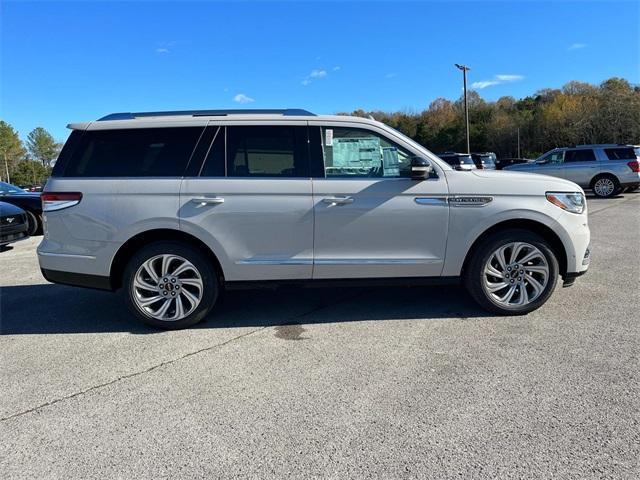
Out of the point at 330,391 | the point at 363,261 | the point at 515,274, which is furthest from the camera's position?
the point at 515,274

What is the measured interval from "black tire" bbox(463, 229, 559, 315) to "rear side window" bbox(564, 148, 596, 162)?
1516 cm

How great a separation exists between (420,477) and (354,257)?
231cm

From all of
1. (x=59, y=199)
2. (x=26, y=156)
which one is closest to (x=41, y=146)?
(x=26, y=156)

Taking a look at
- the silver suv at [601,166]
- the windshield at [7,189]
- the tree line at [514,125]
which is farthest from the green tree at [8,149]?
the silver suv at [601,166]

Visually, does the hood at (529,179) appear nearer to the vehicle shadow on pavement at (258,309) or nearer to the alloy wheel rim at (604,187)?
the vehicle shadow on pavement at (258,309)

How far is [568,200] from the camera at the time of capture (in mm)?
4562

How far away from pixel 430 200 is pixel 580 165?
1569cm

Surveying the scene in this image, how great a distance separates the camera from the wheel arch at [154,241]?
441 cm

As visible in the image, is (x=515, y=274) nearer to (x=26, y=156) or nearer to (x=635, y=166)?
(x=635, y=166)

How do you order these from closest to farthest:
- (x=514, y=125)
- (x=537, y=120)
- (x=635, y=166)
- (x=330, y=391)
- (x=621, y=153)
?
(x=330, y=391) → (x=635, y=166) → (x=621, y=153) → (x=537, y=120) → (x=514, y=125)

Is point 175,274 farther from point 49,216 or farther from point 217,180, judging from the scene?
point 49,216

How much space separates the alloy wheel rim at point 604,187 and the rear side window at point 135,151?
56.1ft

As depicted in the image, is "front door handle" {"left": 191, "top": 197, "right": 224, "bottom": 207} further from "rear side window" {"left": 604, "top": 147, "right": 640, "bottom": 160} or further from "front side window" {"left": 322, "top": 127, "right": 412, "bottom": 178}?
"rear side window" {"left": 604, "top": 147, "right": 640, "bottom": 160}

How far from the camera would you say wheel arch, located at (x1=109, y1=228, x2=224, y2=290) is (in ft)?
14.5
